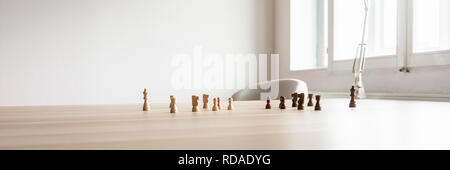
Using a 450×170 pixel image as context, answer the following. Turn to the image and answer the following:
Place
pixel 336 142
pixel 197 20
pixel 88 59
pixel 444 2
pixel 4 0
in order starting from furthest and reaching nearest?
pixel 197 20 < pixel 88 59 < pixel 4 0 < pixel 444 2 < pixel 336 142

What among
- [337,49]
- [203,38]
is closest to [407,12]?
[337,49]

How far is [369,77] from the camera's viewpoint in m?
2.63

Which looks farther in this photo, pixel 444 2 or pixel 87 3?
pixel 87 3

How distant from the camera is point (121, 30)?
3238 millimetres

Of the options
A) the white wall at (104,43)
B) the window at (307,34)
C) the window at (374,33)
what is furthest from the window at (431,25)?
the white wall at (104,43)

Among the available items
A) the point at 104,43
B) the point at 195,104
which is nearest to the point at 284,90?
the point at 104,43

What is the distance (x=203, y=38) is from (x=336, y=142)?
10.4ft

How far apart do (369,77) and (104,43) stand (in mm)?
2245

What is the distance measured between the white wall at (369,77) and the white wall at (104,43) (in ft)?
1.25

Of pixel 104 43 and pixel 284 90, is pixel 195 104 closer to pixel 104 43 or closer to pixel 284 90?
pixel 284 90

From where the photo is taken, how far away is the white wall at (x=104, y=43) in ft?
9.58

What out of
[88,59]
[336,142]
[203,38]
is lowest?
[336,142]

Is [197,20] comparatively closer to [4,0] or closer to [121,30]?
[121,30]

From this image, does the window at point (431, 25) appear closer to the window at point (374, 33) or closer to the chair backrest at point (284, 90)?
the window at point (374, 33)
